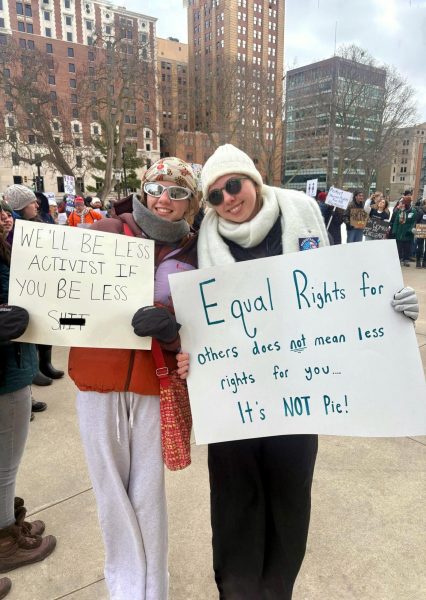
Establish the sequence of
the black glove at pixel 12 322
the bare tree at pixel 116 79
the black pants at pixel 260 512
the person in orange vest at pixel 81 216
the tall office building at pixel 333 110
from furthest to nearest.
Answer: the tall office building at pixel 333 110 < the bare tree at pixel 116 79 < the person in orange vest at pixel 81 216 < the black pants at pixel 260 512 < the black glove at pixel 12 322

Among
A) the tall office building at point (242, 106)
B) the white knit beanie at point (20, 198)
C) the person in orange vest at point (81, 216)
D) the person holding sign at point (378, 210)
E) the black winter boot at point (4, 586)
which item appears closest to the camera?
the black winter boot at point (4, 586)

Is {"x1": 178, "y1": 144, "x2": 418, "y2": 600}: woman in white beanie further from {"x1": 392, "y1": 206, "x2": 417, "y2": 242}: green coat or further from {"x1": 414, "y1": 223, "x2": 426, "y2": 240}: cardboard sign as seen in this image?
{"x1": 392, "y1": 206, "x2": 417, "y2": 242}: green coat

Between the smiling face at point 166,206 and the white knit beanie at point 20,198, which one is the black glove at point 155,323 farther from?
the white knit beanie at point 20,198

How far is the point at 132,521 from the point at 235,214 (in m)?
1.26

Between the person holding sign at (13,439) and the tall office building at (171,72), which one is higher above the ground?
the tall office building at (171,72)

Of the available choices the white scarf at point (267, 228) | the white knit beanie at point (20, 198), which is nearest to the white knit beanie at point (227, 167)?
the white scarf at point (267, 228)

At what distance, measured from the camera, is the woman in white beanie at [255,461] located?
155 cm

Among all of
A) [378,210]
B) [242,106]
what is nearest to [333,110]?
[242,106]

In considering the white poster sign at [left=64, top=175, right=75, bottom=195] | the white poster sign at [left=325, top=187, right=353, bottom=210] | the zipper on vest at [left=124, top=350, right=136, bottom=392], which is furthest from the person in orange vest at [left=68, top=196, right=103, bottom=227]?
the zipper on vest at [left=124, top=350, right=136, bottom=392]

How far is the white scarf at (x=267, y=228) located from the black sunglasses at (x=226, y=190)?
8 cm

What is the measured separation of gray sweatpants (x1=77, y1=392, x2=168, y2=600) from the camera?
1.53m

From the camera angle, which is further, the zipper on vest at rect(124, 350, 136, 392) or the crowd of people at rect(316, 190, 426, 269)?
the crowd of people at rect(316, 190, 426, 269)

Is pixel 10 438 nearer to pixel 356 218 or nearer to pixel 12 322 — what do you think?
pixel 12 322

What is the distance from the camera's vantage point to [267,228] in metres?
1.56
